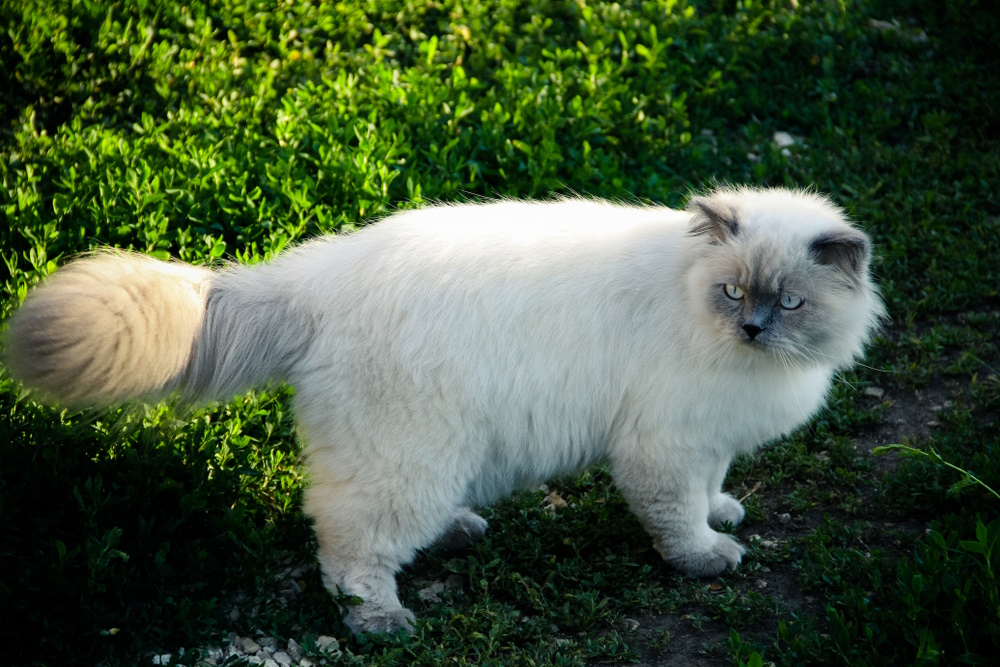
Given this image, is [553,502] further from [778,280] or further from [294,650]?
[778,280]

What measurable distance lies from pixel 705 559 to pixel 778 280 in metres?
1.39

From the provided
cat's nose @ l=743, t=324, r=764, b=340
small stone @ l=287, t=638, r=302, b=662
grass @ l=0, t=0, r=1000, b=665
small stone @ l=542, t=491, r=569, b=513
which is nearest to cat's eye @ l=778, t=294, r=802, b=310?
cat's nose @ l=743, t=324, r=764, b=340

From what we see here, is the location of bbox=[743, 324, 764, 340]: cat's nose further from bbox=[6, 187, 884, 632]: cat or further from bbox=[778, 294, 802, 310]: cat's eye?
bbox=[778, 294, 802, 310]: cat's eye

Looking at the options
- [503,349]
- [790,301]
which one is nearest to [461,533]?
[503,349]

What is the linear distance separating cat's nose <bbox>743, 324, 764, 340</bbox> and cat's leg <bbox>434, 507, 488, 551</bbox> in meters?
1.71

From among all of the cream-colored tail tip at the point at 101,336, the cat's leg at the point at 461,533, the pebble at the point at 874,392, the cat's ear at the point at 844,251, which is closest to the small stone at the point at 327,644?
the cat's leg at the point at 461,533

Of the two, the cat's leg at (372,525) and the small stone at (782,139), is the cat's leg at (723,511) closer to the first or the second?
the cat's leg at (372,525)

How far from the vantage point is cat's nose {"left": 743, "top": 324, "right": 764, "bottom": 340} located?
12.0 ft

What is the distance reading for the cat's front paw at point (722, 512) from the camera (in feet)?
15.1

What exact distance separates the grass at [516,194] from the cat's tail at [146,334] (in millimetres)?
531

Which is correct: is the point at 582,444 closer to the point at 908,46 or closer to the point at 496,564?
the point at 496,564

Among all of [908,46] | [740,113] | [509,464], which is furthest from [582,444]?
[908,46]

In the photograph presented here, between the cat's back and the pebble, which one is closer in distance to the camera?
the cat's back

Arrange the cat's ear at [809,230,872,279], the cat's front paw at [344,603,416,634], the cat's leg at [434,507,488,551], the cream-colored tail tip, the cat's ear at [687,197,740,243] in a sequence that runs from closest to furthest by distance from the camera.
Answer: the cream-colored tail tip
the cat's ear at [809,230,872,279]
the cat's ear at [687,197,740,243]
the cat's front paw at [344,603,416,634]
the cat's leg at [434,507,488,551]
